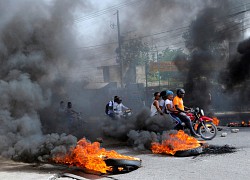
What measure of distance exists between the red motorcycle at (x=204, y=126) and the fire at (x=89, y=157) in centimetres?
389

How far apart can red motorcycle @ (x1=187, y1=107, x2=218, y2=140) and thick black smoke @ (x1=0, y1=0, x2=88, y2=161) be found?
425 centimetres

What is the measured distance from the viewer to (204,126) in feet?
33.7

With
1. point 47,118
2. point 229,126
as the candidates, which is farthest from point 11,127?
point 229,126

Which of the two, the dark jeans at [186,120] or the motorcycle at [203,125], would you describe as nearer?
the dark jeans at [186,120]

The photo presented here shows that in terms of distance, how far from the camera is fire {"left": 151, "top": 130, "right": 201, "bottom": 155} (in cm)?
824

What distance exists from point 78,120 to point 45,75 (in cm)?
457

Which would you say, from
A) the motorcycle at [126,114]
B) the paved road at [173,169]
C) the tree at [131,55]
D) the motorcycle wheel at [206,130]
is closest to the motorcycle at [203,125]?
the motorcycle wheel at [206,130]

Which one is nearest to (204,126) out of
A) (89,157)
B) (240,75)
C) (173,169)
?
(173,169)

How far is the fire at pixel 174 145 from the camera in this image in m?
8.24

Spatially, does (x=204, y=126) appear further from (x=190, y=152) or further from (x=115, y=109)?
(x=115, y=109)

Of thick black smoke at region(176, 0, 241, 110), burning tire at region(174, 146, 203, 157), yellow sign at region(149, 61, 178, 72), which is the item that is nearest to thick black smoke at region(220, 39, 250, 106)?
thick black smoke at region(176, 0, 241, 110)

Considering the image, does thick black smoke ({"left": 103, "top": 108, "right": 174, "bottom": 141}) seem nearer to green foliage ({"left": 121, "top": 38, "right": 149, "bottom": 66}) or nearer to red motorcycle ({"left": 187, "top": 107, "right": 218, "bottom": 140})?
red motorcycle ({"left": 187, "top": 107, "right": 218, "bottom": 140})

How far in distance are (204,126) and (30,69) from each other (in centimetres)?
557

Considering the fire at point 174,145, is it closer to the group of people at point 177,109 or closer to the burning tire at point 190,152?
the burning tire at point 190,152
